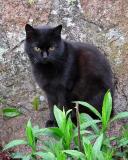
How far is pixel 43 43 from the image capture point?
359cm

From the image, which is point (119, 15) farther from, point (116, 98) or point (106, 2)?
point (116, 98)

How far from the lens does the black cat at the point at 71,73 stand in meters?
3.76

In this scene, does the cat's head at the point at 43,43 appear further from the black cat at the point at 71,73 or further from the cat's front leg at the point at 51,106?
the cat's front leg at the point at 51,106

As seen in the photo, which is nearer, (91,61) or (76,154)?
(76,154)

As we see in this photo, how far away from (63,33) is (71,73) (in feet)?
2.05

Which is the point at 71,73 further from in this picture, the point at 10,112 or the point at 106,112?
the point at 106,112

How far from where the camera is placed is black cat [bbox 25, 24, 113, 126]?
376cm

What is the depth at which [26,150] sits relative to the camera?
375 cm

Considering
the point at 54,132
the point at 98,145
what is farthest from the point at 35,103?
the point at 98,145

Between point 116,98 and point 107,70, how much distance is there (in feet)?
1.17

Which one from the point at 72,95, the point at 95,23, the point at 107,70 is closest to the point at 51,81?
the point at 72,95

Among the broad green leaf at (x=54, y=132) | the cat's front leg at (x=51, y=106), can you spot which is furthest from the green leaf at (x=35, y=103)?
the broad green leaf at (x=54, y=132)

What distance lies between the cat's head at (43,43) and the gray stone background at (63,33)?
593 mm

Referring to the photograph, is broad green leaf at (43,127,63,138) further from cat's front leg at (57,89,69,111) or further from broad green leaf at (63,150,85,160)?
cat's front leg at (57,89,69,111)
